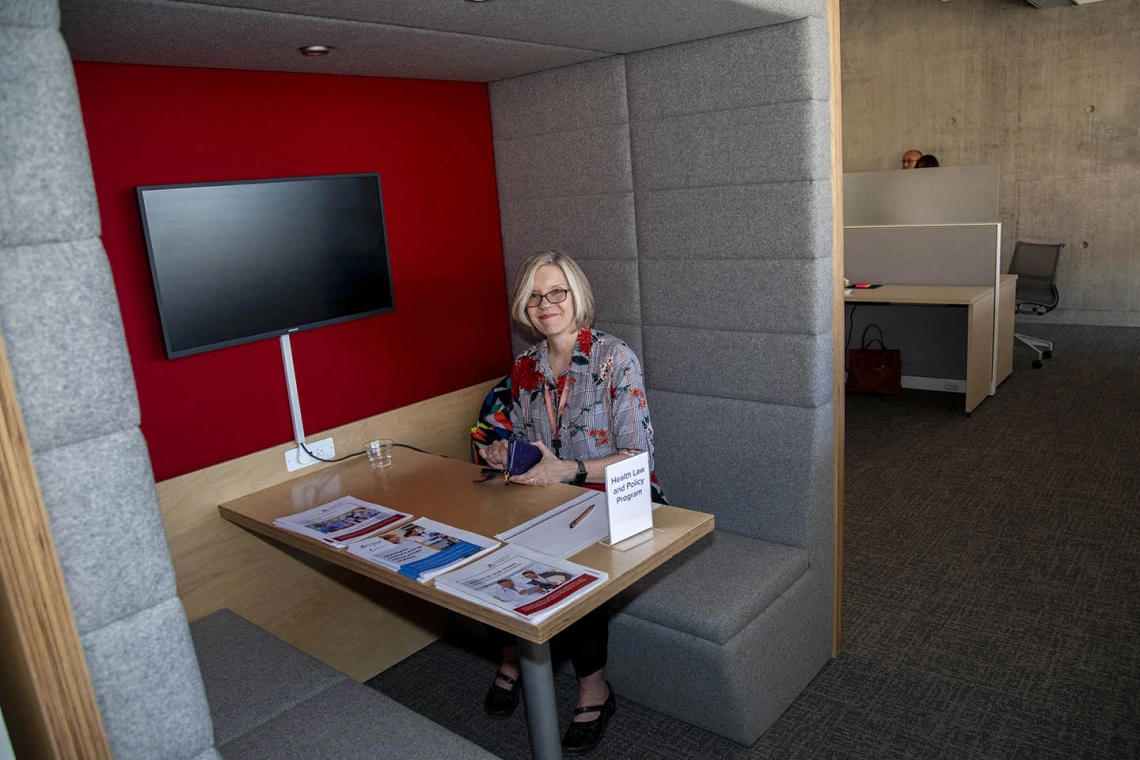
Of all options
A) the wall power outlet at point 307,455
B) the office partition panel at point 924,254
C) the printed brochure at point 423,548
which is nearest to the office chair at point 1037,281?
the office partition panel at point 924,254

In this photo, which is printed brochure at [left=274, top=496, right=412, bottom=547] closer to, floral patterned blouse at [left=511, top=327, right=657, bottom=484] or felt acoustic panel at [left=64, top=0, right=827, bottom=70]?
floral patterned blouse at [left=511, top=327, right=657, bottom=484]

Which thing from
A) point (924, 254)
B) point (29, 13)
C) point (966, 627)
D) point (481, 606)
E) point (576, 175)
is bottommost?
point (966, 627)

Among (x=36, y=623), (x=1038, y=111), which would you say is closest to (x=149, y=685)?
(x=36, y=623)

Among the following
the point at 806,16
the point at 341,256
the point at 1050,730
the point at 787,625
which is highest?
the point at 806,16

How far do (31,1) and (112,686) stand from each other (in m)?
0.82

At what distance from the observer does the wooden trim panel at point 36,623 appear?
0.99 meters

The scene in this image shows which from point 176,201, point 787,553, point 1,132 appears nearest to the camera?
point 1,132

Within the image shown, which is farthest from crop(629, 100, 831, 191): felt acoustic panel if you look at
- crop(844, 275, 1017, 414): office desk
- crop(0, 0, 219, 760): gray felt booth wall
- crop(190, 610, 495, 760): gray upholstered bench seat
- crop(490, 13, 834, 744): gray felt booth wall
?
crop(844, 275, 1017, 414): office desk

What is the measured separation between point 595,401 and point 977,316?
3776 mm

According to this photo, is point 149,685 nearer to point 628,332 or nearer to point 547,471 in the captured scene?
point 547,471

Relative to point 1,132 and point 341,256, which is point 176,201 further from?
point 1,132

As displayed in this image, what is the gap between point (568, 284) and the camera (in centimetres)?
277

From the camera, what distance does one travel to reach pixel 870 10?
847 centimetres

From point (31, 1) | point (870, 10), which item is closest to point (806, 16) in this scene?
point (31, 1)
